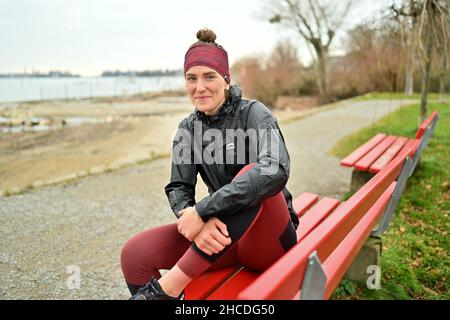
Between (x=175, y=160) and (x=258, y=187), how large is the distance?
0.75 meters

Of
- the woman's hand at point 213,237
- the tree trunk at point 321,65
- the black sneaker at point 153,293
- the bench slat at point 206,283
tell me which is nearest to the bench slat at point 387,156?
the bench slat at point 206,283

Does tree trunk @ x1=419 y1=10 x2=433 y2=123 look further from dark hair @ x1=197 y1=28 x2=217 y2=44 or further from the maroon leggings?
the maroon leggings

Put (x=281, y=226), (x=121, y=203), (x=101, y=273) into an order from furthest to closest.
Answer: (x=121, y=203)
(x=101, y=273)
(x=281, y=226)

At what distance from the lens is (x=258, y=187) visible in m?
1.70

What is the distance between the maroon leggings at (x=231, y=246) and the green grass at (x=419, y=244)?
1.21 meters

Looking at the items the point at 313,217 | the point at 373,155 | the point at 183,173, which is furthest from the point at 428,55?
the point at 183,173

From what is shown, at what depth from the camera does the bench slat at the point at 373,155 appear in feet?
12.9

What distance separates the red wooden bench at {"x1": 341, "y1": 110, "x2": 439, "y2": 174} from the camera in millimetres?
3866

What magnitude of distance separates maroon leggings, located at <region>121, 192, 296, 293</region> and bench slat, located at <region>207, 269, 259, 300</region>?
4cm

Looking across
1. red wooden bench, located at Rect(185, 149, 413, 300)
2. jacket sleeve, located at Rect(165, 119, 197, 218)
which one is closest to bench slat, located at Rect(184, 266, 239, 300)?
red wooden bench, located at Rect(185, 149, 413, 300)

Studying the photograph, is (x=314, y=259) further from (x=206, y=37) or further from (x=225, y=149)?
(x=206, y=37)

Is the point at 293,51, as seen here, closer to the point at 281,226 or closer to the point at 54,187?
the point at 54,187
